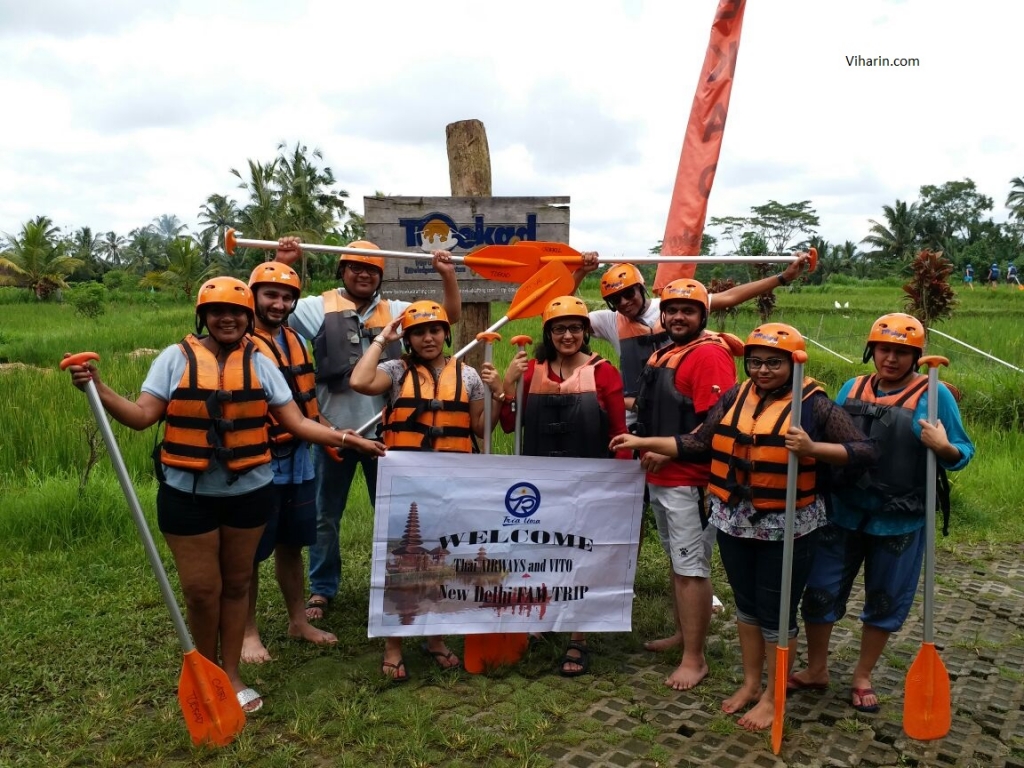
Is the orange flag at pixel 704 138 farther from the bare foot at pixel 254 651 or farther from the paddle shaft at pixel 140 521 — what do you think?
the paddle shaft at pixel 140 521

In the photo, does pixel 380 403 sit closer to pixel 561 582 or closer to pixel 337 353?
pixel 337 353

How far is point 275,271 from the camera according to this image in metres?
4.18

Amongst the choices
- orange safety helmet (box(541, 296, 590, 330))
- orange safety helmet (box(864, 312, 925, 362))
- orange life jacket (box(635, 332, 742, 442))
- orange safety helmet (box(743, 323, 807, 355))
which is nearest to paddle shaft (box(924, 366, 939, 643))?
Result: orange safety helmet (box(864, 312, 925, 362))

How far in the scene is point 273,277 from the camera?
13.6 feet

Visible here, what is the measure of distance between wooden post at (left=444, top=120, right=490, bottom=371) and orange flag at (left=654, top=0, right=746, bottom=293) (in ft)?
4.28

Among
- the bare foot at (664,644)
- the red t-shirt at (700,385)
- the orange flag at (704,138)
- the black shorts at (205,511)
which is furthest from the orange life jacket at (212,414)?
the orange flag at (704,138)

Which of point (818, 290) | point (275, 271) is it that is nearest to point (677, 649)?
point (275, 271)

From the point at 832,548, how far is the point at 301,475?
8.79ft

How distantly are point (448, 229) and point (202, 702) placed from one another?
129 inches

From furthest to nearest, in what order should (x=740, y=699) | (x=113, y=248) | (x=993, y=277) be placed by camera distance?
(x=113, y=248)
(x=993, y=277)
(x=740, y=699)

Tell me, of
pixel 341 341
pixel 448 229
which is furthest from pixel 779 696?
pixel 448 229

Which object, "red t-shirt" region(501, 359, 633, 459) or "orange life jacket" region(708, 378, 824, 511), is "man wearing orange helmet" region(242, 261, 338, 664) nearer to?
"red t-shirt" region(501, 359, 633, 459)

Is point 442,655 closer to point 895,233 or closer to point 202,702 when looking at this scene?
point 202,702

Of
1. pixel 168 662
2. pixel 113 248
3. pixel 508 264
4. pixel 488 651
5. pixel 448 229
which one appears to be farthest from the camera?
pixel 113 248
